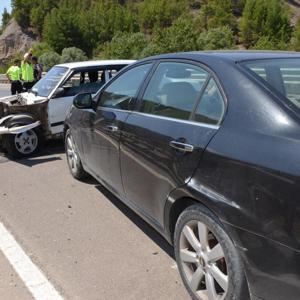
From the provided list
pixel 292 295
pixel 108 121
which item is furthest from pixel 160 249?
pixel 292 295

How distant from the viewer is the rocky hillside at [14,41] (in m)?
102

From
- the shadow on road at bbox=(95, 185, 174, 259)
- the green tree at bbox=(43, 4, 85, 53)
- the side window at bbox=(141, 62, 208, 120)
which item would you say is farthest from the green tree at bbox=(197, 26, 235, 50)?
the side window at bbox=(141, 62, 208, 120)

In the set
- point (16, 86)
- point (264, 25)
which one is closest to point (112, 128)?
point (16, 86)

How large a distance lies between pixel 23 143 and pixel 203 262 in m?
5.49

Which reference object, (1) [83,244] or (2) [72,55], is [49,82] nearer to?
(1) [83,244]

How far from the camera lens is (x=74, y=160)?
241 inches

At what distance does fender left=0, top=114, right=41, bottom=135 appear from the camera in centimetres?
750

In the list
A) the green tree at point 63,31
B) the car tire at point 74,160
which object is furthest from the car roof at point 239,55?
the green tree at point 63,31

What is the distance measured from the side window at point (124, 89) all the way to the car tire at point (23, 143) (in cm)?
334

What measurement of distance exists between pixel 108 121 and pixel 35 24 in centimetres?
11529

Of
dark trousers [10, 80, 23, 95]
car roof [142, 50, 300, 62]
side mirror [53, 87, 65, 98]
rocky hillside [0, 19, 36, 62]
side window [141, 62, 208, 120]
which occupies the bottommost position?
rocky hillside [0, 19, 36, 62]

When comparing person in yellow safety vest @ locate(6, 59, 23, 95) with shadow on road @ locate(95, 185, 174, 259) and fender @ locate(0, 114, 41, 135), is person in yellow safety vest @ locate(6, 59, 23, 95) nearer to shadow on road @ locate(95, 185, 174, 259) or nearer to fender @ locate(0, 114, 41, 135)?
fender @ locate(0, 114, 41, 135)

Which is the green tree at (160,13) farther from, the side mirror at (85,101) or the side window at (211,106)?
the side window at (211,106)

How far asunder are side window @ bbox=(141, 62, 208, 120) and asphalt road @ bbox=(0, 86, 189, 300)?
1.20 m
